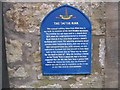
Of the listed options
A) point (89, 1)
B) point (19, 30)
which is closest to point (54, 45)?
point (19, 30)

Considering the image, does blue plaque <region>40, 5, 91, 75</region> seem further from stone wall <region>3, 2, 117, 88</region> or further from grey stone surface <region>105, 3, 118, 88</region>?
grey stone surface <region>105, 3, 118, 88</region>

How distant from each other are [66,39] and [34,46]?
48cm

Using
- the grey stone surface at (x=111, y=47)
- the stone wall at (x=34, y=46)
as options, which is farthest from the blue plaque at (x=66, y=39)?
the grey stone surface at (x=111, y=47)

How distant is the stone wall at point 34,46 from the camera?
151 inches

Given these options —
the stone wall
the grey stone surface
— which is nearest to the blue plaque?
the stone wall

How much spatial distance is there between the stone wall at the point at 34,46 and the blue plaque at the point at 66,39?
0.08 meters

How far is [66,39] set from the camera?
151 inches

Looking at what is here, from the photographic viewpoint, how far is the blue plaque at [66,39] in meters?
3.82

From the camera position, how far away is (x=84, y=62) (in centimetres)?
388

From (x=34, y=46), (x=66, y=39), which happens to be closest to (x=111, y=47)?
(x=66, y=39)

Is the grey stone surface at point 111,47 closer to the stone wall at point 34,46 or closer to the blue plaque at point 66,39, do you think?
the stone wall at point 34,46

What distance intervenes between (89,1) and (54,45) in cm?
82

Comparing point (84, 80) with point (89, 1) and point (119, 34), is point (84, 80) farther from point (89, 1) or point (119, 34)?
point (89, 1)

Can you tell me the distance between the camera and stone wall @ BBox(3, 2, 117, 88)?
3.85 meters
